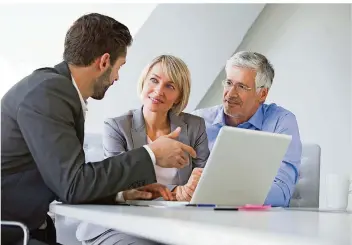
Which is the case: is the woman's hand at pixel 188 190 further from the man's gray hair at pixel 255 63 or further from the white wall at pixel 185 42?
the white wall at pixel 185 42

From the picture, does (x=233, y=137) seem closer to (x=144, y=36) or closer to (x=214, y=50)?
(x=144, y=36)

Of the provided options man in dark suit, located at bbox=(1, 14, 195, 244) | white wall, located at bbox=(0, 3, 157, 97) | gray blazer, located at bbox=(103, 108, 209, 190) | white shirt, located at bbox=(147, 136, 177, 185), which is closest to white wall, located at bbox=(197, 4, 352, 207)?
white wall, located at bbox=(0, 3, 157, 97)

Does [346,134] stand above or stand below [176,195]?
above

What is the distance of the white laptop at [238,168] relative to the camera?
138 cm

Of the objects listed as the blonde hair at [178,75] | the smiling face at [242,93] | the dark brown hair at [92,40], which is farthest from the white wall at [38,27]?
the dark brown hair at [92,40]

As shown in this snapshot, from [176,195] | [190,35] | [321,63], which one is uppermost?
[321,63]

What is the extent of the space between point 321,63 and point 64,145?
2524 mm

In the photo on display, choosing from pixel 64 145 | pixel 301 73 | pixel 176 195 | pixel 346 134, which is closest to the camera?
pixel 64 145

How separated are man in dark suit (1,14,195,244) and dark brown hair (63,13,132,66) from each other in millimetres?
88

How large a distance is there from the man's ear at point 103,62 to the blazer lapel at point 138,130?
34cm

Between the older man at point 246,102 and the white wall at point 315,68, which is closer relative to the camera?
the older man at point 246,102

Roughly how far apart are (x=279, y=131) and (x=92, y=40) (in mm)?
1017

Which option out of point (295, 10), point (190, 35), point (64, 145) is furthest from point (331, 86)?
point (64, 145)

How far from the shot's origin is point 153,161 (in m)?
1.32
